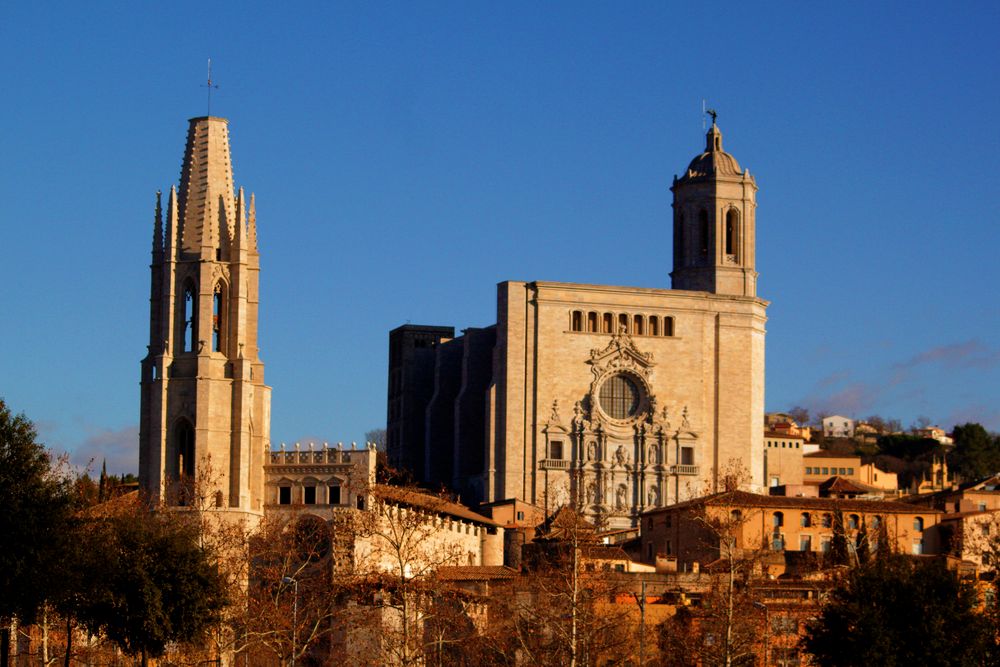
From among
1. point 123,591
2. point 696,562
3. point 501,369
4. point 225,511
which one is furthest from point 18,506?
point 501,369

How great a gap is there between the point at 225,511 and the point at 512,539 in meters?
12.0

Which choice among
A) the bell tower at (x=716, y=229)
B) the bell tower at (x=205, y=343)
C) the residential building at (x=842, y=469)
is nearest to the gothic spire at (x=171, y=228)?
the bell tower at (x=205, y=343)

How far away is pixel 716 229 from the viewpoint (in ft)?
424

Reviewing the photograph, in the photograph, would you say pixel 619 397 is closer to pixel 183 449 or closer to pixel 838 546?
pixel 838 546

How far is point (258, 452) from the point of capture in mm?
96688

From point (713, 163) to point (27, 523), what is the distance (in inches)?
3028

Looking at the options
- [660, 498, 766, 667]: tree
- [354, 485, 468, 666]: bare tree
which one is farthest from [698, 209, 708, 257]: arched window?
[660, 498, 766, 667]: tree

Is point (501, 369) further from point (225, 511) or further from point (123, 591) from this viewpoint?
point (123, 591)

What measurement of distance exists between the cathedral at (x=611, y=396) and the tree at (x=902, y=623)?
49805 millimetres

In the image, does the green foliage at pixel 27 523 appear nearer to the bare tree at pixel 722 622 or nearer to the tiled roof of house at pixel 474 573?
the bare tree at pixel 722 622

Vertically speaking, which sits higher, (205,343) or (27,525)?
(205,343)

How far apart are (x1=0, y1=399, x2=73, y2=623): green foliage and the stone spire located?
115ft

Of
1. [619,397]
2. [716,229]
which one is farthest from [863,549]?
[716,229]

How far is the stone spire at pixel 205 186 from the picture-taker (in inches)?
3834
